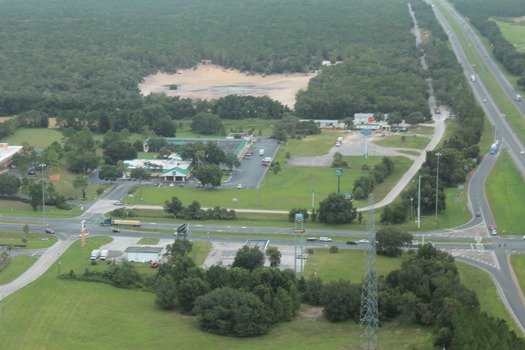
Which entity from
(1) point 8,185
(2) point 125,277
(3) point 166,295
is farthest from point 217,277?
(1) point 8,185

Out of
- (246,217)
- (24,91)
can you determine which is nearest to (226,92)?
(24,91)

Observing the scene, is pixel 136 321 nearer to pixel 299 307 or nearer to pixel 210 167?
pixel 299 307

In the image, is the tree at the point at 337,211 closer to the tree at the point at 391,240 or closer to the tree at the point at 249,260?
the tree at the point at 391,240

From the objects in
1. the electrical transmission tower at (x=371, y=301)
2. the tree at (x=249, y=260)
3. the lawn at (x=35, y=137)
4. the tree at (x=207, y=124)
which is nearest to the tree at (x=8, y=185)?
the lawn at (x=35, y=137)

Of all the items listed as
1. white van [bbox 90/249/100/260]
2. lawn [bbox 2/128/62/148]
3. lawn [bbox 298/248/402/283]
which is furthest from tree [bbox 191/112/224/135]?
white van [bbox 90/249/100/260]

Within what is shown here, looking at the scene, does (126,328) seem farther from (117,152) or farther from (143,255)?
(117,152)

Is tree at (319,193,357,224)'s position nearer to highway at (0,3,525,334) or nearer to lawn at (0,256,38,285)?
highway at (0,3,525,334)
